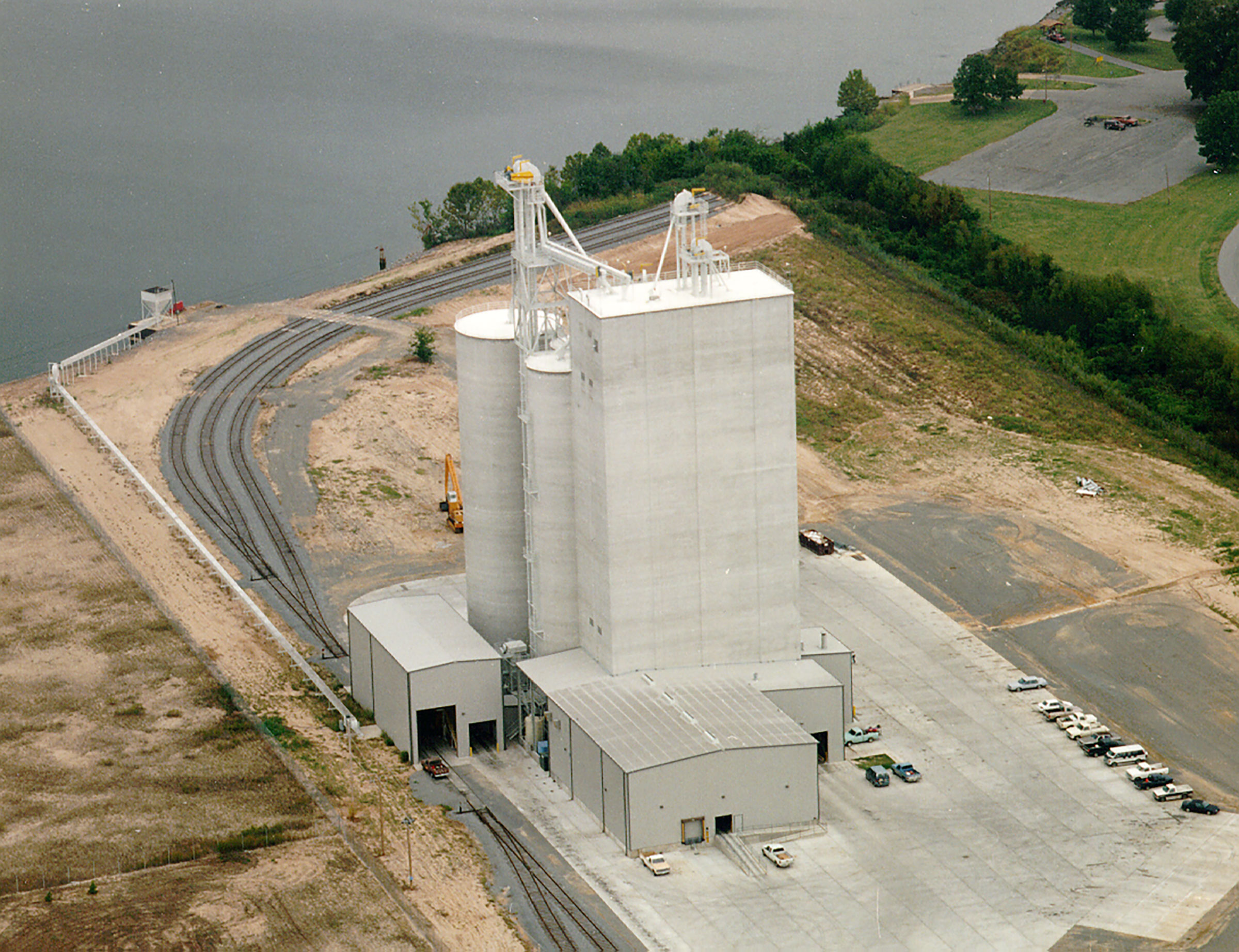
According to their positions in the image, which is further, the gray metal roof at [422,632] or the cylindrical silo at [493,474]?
the cylindrical silo at [493,474]

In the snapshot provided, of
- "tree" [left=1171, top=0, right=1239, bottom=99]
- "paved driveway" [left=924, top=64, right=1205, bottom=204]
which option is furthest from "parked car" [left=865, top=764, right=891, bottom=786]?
"tree" [left=1171, top=0, right=1239, bottom=99]

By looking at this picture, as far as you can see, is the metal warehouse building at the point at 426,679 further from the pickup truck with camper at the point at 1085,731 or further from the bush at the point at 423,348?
the bush at the point at 423,348

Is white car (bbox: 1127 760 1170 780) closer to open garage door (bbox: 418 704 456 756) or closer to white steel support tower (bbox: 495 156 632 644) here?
white steel support tower (bbox: 495 156 632 644)

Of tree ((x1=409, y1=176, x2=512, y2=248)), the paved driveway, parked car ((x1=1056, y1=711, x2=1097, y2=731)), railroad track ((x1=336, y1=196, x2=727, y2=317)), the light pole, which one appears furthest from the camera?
the paved driveway

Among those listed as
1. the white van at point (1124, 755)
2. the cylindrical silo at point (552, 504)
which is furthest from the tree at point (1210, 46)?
the cylindrical silo at point (552, 504)

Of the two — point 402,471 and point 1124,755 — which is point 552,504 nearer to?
point 1124,755

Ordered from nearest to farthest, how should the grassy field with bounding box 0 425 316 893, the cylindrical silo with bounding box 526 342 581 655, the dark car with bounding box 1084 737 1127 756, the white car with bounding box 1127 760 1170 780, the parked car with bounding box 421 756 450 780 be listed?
the grassy field with bounding box 0 425 316 893
the white car with bounding box 1127 760 1170 780
the parked car with bounding box 421 756 450 780
the cylindrical silo with bounding box 526 342 581 655
the dark car with bounding box 1084 737 1127 756

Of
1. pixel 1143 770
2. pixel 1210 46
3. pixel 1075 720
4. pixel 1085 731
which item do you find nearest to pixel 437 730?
pixel 1075 720

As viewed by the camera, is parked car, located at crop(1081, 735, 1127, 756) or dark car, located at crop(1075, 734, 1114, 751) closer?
parked car, located at crop(1081, 735, 1127, 756)
